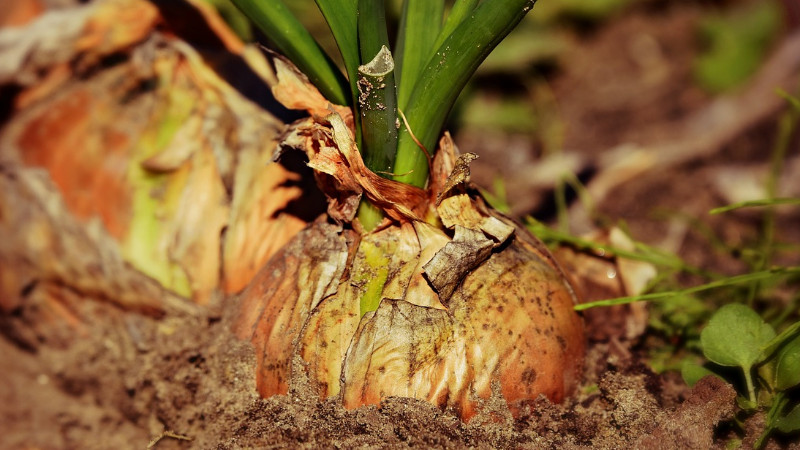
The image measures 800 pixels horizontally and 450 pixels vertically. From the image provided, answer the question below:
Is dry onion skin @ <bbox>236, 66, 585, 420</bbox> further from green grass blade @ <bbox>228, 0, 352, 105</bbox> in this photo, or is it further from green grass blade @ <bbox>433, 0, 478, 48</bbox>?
green grass blade @ <bbox>433, 0, 478, 48</bbox>

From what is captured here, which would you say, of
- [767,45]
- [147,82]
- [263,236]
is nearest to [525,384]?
[263,236]

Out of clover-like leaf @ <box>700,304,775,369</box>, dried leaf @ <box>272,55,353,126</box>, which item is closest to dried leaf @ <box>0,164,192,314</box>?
dried leaf @ <box>272,55,353,126</box>

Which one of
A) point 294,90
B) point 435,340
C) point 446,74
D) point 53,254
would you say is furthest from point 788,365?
point 53,254

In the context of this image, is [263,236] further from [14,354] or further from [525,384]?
[14,354]

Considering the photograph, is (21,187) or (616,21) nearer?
(21,187)

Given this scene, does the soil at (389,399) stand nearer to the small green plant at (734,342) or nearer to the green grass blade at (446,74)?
the small green plant at (734,342)

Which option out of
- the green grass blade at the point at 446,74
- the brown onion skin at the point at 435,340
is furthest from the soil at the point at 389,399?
the green grass blade at the point at 446,74
